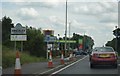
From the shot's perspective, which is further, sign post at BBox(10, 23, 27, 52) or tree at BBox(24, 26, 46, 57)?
tree at BBox(24, 26, 46, 57)

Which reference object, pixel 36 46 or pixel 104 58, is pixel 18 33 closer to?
pixel 104 58

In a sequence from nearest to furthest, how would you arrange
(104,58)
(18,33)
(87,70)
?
(18,33) < (87,70) < (104,58)

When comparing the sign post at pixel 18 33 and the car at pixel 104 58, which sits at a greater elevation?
the sign post at pixel 18 33

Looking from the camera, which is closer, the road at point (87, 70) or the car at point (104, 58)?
the road at point (87, 70)

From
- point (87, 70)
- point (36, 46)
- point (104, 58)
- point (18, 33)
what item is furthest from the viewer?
point (36, 46)

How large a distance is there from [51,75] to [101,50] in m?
7.81

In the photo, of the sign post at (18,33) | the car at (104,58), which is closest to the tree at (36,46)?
the car at (104,58)

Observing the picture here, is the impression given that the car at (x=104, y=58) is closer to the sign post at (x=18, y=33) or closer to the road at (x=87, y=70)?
the road at (x=87, y=70)

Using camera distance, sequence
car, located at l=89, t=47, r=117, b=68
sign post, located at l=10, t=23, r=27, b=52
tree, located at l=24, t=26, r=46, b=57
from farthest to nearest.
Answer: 1. tree, located at l=24, t=26, r=46, b=57
2. car, located at l=89, t=47, r=117, b=68
3. sign post, located at l=10, t=23, r=27, b=52

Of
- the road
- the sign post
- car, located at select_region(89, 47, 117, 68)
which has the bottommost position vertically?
the road

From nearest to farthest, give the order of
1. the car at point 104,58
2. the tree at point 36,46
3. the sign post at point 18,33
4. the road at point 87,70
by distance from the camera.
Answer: the sign post at point 18,33 < the road at point 87,70 < the car at point 104,58 < the tree at point 36,46

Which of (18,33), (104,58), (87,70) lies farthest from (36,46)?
(18,33)

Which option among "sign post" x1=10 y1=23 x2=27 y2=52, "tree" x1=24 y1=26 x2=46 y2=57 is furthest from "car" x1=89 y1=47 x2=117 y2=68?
"tree" x1=24 y1=26 x2=46 y2=57

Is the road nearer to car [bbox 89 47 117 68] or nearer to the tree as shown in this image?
car [bbox 89 47 117 68]
